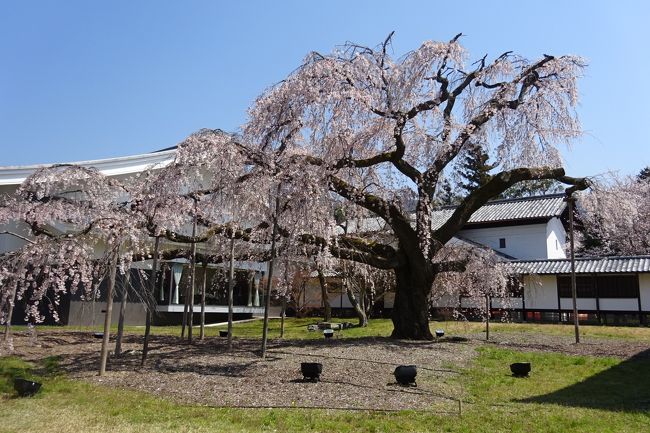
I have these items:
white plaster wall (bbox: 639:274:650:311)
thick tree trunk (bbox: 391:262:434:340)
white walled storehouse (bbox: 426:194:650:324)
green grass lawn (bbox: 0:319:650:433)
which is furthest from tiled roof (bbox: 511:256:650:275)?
green grass lawn (bbox: 0:319:650:433)

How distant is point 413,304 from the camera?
15.0 metres

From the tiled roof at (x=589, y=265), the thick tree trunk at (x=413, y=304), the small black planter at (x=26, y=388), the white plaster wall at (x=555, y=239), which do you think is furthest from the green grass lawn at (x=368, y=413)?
the white plaster wall at (x=555, y=239)

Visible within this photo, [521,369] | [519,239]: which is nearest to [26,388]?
[521,369]

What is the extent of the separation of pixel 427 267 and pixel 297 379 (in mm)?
6690

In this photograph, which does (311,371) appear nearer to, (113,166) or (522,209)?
(113,166)

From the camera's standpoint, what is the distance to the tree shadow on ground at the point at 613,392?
323 inches

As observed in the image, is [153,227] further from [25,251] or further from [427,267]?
[427,267]

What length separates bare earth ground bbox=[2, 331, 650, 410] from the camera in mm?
8227

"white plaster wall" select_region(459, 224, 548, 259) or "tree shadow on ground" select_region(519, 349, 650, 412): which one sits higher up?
"white plaster wall" select_region(459, 224, 548, 259)

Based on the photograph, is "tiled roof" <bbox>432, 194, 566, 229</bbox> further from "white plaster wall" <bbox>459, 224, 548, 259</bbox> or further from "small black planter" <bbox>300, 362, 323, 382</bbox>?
"small black planter" <bbox>300, 362, 323, 382</bbox>

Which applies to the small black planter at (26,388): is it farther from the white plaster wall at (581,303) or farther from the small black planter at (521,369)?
the white plaster wall at (581,303)

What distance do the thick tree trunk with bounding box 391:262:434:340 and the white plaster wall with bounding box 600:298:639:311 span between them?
1453cm

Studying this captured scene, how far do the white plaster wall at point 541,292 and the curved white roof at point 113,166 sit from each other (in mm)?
19035

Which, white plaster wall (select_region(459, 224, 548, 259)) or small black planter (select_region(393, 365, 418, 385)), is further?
white plaster wall (select_region(459, 224, 548, 259))
